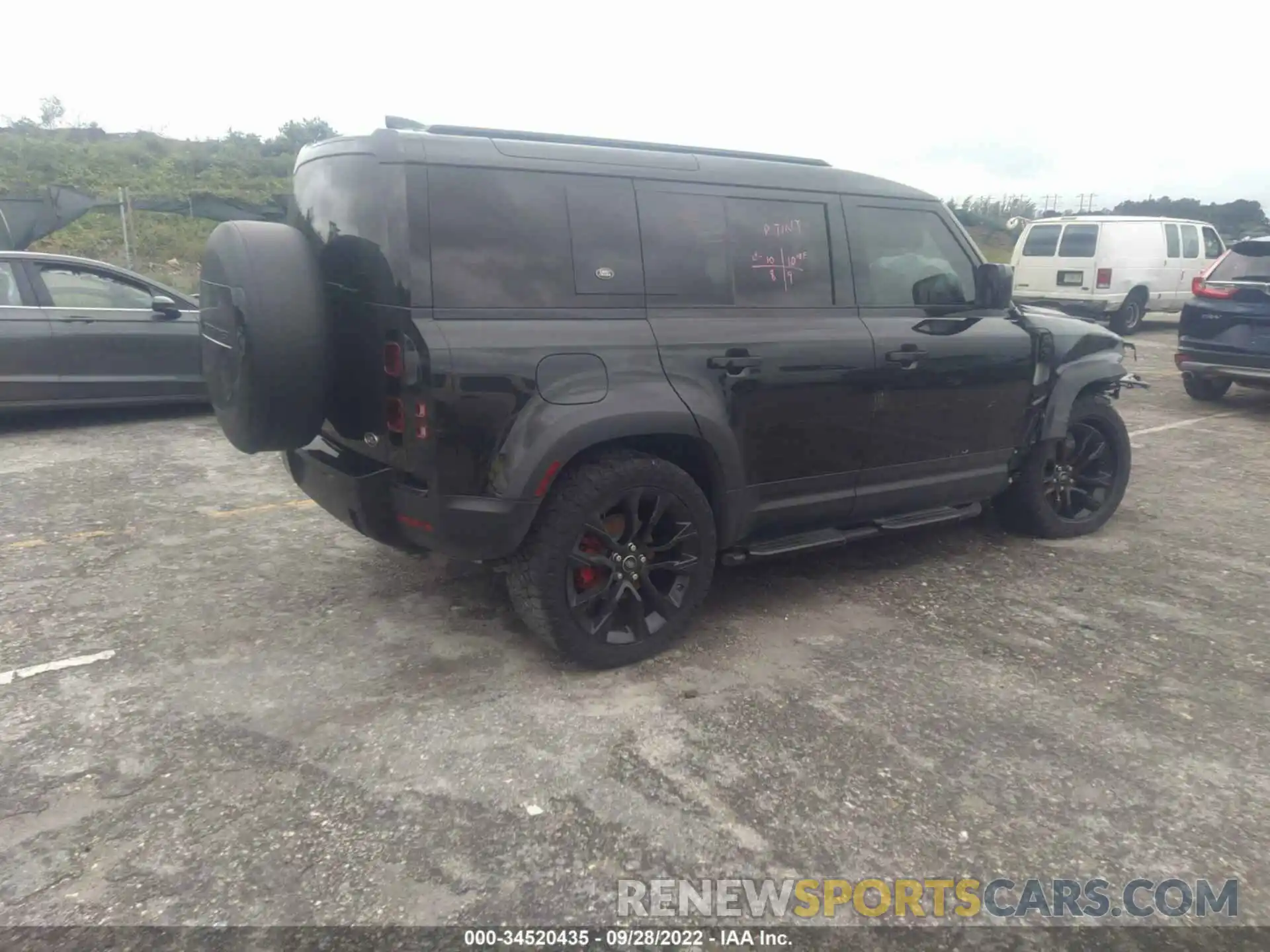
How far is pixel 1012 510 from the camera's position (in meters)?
5.40

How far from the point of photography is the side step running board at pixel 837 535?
163 inches

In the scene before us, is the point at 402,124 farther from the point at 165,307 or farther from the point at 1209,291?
the point at 1209,291

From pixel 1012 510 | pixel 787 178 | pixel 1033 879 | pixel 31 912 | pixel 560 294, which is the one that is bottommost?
pixel 1033 879

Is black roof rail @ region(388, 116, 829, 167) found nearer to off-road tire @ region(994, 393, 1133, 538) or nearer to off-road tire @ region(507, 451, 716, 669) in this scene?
off-road tire @ region(507, 451, 716, 669)

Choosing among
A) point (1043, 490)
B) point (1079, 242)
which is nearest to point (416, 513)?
point (1043, 490)

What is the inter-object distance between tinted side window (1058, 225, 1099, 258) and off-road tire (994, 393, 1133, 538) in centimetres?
1107

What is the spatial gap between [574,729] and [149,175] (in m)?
28.5

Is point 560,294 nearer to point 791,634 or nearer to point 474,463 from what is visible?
point 474,463

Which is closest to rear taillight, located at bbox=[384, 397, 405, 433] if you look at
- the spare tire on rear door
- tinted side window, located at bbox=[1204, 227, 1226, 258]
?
the spare tire on rear door

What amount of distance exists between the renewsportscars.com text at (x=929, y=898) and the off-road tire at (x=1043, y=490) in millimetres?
2943

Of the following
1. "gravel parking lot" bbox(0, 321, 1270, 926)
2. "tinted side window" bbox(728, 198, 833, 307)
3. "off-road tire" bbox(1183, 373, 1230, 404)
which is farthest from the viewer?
"off-road tire" bbox(1183, 373, 1230, 404)

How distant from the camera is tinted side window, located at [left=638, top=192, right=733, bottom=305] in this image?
3.72 metres

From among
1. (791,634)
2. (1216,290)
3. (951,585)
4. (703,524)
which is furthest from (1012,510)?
(1216,290)

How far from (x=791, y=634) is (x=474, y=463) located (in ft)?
5.50
